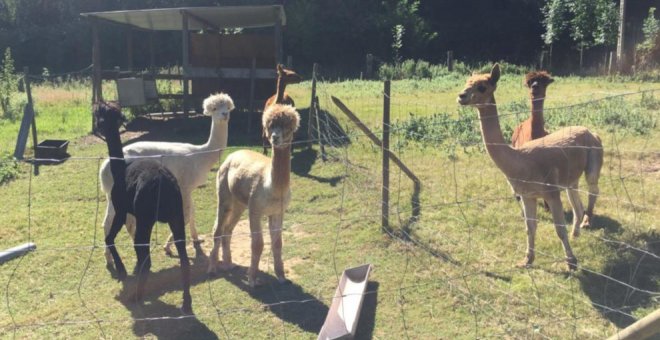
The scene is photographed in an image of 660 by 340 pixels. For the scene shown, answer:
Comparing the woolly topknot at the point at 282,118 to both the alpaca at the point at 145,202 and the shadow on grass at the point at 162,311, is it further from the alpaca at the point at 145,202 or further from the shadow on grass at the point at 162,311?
the shadow on grass at the point at 162,311

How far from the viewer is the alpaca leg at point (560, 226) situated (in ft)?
18.4

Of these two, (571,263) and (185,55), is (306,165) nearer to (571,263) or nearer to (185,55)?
(185,55)

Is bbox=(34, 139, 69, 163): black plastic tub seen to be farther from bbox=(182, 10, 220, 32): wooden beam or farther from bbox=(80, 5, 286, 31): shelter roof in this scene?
bbox=(182, 10, 220, 32): wooden beam

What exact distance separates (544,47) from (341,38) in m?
10.8

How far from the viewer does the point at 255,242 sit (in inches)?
225

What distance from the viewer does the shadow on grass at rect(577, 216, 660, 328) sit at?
4949mm

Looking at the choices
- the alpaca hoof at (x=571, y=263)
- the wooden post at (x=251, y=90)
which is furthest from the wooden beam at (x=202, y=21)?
the alpaca hoof at (x=571, y=263)

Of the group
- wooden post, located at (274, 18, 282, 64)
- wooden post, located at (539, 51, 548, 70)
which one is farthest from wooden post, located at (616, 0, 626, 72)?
wooden post, located at (274, 18, 282, 64)

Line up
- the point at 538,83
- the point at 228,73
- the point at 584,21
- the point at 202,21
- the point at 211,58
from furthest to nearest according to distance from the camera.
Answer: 1. the point at 584,21
2. the point at 211,58
3. the point at 202,21
4. the point at 228,73
5. the point at 538,83

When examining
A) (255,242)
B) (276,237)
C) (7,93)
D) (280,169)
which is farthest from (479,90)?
(7,93)

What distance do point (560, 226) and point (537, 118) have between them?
173 cm

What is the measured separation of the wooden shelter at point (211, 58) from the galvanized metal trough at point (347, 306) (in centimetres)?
862

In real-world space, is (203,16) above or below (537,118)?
above

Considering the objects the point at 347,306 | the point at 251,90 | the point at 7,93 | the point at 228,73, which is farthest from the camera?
the point at 7,93
